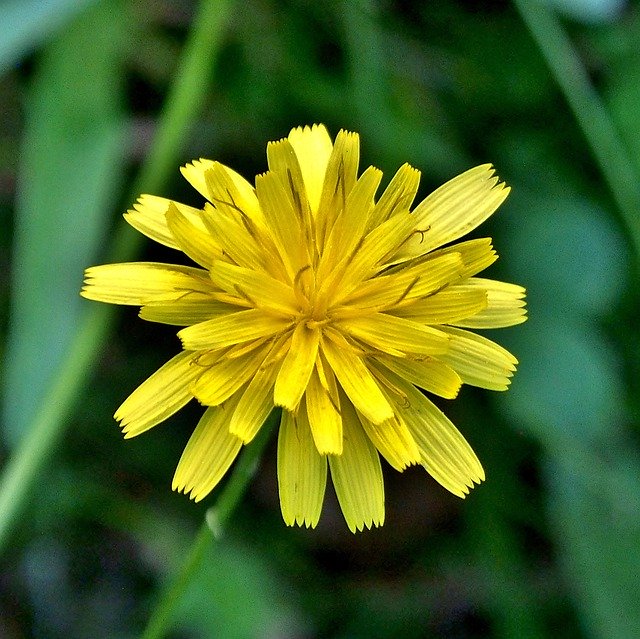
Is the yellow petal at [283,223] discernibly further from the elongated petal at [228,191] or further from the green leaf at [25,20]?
the green leaf at [25,20]

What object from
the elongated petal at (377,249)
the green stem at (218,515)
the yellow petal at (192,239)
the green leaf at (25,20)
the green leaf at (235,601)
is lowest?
the green leaf at (235,601)

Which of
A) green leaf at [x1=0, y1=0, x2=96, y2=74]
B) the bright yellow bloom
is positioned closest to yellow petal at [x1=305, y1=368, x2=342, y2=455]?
the bright yellow bloom

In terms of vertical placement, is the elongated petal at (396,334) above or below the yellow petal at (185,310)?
above

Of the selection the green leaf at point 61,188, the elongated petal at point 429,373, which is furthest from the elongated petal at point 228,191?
the green leaf at point 61,188

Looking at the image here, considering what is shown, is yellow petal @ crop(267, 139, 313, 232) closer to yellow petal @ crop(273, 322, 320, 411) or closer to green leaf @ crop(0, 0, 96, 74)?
yellow petal @ crop(273, 322, 320, 411)

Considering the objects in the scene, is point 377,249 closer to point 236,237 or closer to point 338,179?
point 338,179

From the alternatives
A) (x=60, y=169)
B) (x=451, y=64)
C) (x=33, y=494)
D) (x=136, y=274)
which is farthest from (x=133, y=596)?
(x=451, y=64)

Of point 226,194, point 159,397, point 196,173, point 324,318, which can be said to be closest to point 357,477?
point 324,318
